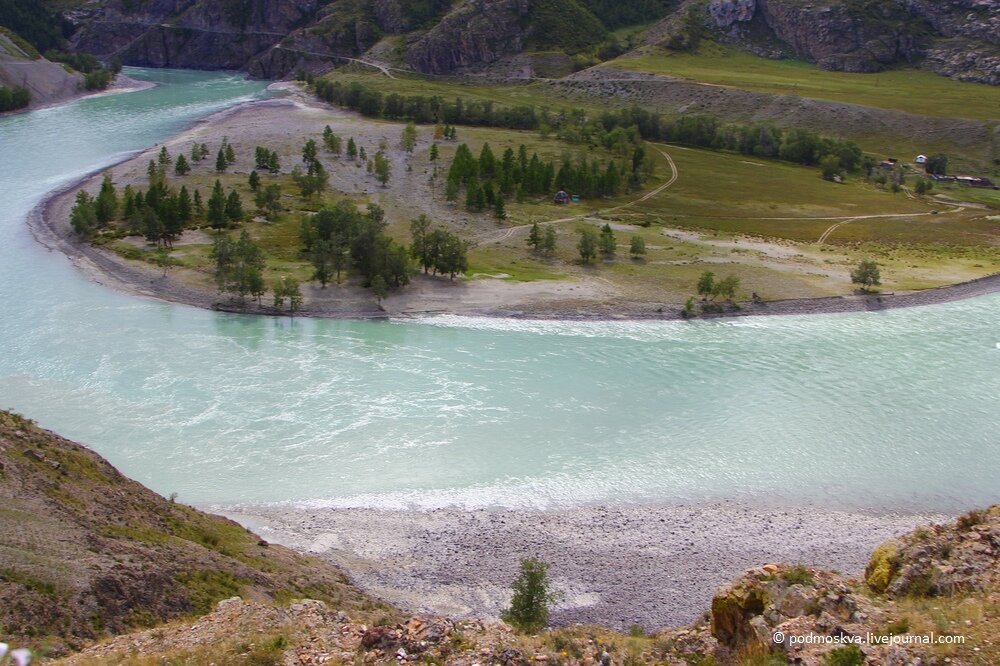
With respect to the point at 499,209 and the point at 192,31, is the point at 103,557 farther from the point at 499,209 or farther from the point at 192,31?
the point at 192,31

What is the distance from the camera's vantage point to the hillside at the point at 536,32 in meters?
154

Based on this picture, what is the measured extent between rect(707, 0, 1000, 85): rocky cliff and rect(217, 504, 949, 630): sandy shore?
13535cm

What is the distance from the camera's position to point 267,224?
7400 centimetres

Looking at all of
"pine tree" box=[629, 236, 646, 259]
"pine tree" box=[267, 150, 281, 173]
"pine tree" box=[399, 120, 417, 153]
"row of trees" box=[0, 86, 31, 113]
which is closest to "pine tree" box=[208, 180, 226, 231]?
"pine tree" box=[267, 150, 281, 173]

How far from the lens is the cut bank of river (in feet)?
123

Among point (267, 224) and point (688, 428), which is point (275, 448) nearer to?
point (688, 428)

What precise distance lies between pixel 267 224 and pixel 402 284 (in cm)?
1917

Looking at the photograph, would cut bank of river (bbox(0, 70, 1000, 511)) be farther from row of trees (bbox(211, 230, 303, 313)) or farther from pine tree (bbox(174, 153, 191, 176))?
pine tree (bbox(174, 153, 191, 176))

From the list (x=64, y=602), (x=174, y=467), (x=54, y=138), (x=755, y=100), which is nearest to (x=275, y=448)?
(x=174, y=467)

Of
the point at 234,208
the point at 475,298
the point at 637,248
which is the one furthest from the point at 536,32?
the point at 475,298

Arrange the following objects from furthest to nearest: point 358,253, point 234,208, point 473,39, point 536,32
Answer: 1. point 536,32
2. point 473,39
3. point 234,208
4. point 358,253

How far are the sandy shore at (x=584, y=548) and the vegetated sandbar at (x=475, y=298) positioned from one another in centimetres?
2385

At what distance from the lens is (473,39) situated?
162 metres

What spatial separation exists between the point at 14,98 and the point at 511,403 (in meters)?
109
